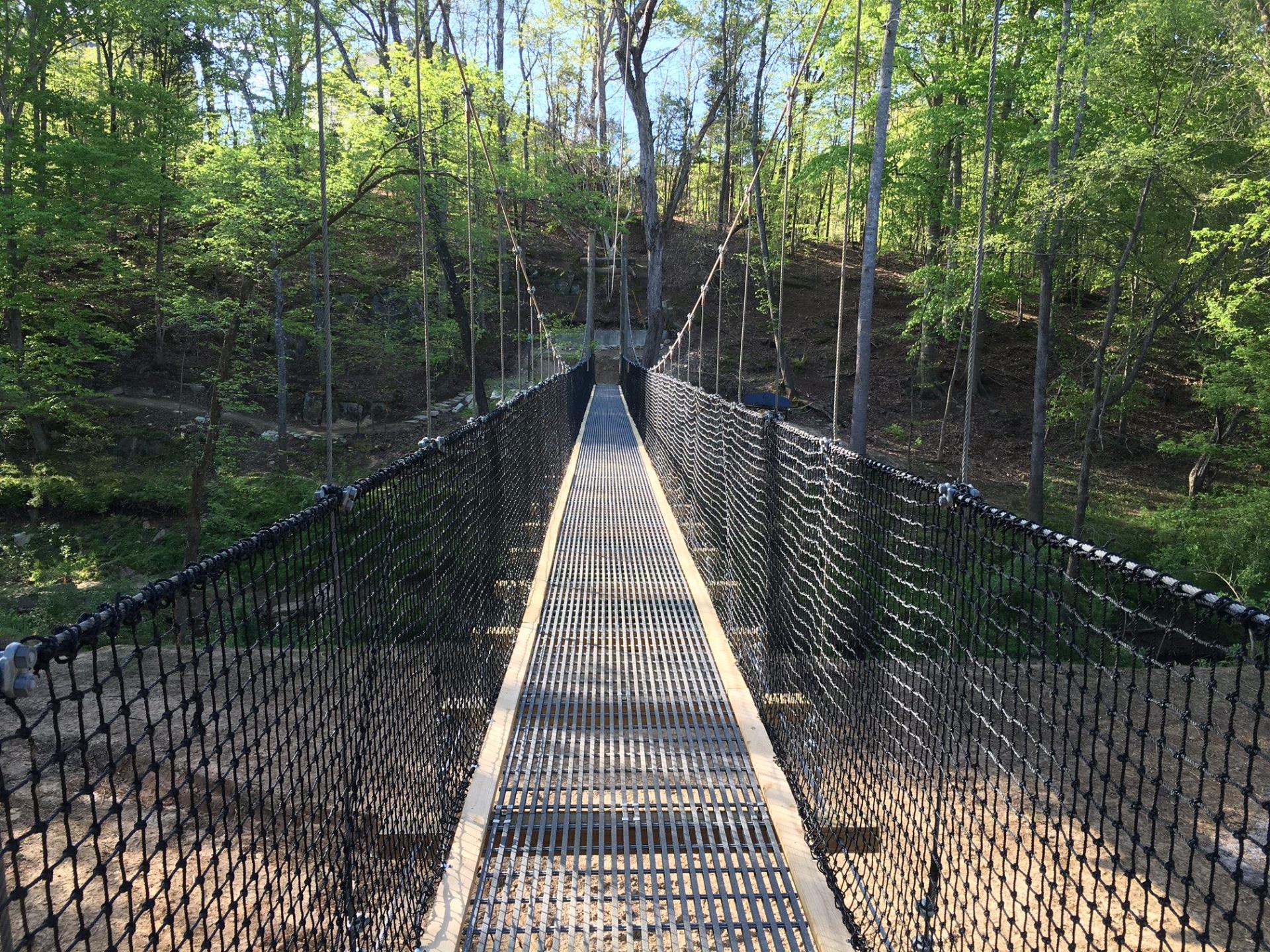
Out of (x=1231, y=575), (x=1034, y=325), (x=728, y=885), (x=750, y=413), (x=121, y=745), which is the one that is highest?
(x=1034, y=325)

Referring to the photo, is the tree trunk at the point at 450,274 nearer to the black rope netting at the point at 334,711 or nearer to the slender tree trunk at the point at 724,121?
the slender tree trunk at the point at 724,121

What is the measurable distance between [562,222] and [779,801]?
1685 centimetres

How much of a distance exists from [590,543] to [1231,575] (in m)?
6.70

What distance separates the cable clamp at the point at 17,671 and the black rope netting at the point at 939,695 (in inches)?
44.4

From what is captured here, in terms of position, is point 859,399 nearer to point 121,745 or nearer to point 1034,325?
point 121,745

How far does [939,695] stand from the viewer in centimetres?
191

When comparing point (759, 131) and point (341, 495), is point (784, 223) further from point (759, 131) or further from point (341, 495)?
point (759, 131)

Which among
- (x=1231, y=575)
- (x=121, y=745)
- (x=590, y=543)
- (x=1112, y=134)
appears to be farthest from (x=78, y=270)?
(x=1231, y=575)

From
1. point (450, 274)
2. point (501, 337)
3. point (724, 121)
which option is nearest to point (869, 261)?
point (501, 337)

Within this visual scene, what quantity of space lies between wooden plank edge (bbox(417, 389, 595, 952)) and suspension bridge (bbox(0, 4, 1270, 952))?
0.01 meters

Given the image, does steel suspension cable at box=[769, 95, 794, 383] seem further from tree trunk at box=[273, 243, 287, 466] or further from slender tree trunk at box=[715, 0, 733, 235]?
tree trunk at box=[273, 243, 287, 466]

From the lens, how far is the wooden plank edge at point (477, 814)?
1808 millimetres

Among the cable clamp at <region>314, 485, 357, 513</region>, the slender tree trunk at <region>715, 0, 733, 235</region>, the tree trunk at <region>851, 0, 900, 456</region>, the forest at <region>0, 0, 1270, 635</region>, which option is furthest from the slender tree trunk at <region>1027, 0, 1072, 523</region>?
the slender tree trunk at <region>715, 0, 733, 235</region>

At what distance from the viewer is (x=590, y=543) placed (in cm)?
511
